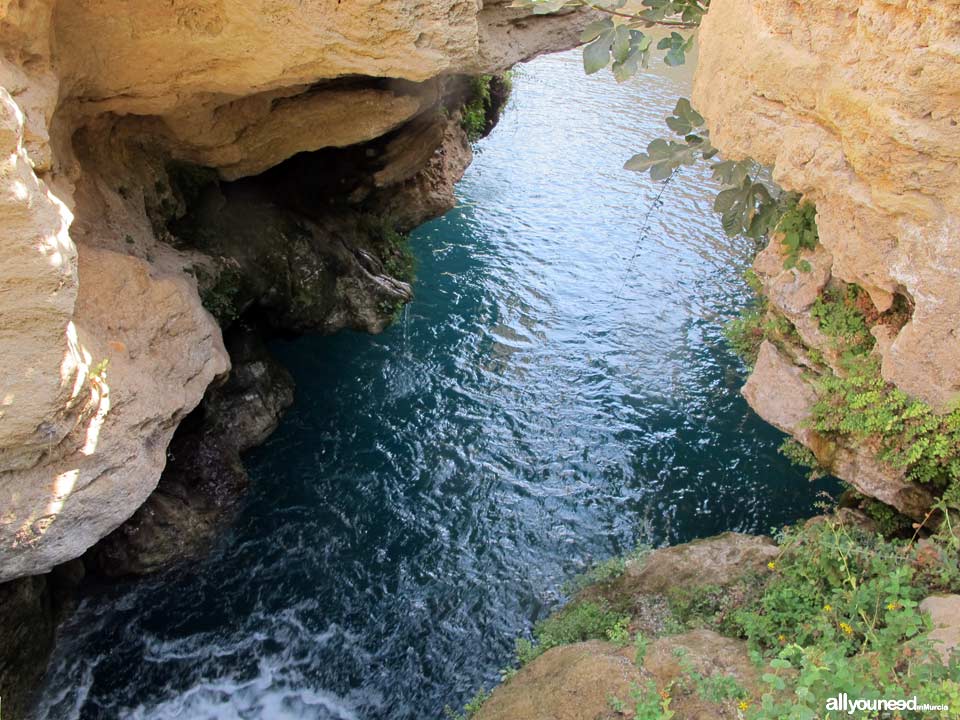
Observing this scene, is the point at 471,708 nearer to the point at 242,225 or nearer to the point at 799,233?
the point at 799,233

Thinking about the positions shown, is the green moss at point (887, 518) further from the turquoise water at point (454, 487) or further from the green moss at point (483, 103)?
the green moss at point (483, 103)

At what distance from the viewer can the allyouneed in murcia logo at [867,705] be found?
344 centimetres

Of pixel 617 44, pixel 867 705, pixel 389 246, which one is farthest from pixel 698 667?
pixel 389 246

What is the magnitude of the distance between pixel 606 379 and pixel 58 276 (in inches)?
302

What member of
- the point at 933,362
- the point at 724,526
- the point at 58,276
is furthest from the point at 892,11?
the point at 724,526

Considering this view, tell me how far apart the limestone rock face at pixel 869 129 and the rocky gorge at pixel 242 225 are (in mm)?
13

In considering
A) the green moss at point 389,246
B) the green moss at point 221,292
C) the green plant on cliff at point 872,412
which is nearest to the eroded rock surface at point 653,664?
the green plant on cliff at point 872,412

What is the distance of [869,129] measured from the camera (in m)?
4.22

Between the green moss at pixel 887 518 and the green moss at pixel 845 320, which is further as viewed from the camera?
the green moss at pixel 887 518

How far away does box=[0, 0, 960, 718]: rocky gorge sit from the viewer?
14.3 feet

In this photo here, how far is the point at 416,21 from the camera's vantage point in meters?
5.73

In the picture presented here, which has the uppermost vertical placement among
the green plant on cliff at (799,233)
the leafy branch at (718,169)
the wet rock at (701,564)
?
the leafy branch at (718,169)

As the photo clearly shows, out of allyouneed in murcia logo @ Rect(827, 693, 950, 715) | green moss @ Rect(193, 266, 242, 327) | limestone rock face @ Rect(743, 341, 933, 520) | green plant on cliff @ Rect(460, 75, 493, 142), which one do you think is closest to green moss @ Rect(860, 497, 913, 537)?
limestone rock face @ Rect(743, 341, 933, 520)

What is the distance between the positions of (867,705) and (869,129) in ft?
9.97
